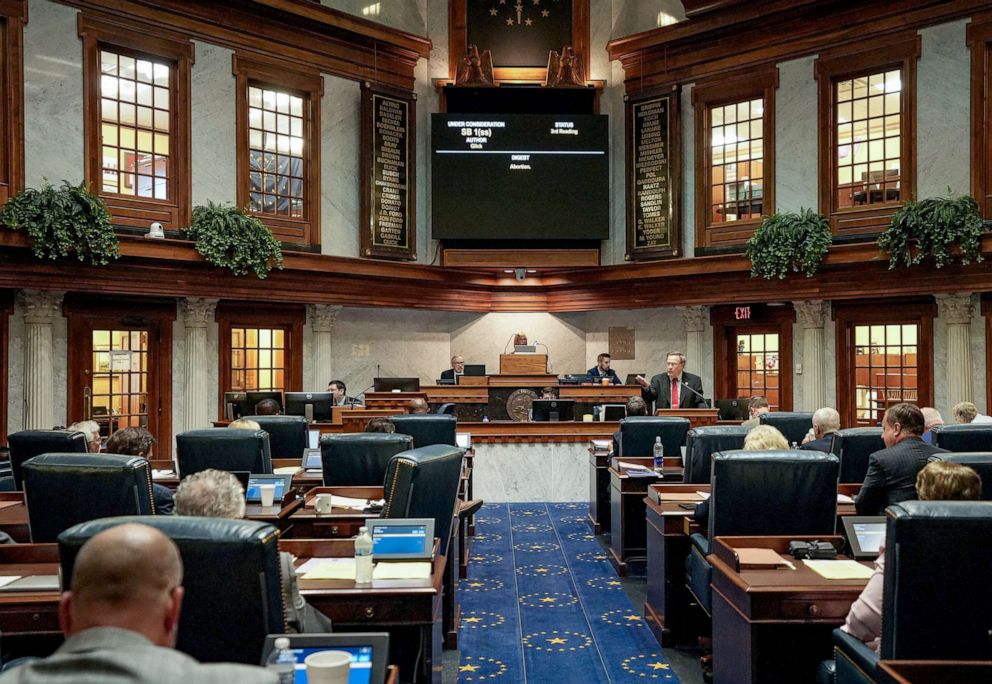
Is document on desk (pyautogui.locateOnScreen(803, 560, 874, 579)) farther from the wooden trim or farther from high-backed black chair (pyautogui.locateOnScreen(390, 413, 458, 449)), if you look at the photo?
the wooden trim

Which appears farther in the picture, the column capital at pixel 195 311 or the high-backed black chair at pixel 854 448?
the column capital at pixel 195 311

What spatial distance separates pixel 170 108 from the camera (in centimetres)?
1052

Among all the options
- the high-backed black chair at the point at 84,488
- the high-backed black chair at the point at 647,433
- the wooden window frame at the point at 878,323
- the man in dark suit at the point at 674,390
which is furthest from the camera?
the wooden window frame at the point at 878,323

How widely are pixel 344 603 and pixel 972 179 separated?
9401 millimetres

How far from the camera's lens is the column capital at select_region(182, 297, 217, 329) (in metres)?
10.7

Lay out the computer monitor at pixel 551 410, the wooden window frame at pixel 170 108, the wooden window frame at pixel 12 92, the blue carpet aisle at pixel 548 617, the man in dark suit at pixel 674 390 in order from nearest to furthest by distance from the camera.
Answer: the blue carpet aisle at pixel 548 617 < the wooden window frame at pixel 12 92 < the man in dark suit at pixel 674 390 < the computer monitor at pixel 551 410 < the wooden window frame at pixel 170 108

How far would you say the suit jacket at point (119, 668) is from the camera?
119 cm

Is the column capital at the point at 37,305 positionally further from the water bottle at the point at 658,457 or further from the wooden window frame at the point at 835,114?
Answer: the wooden window frame at the point at 835,114

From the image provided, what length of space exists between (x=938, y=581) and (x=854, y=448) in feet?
10.7

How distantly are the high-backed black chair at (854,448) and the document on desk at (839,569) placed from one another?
2224 mm

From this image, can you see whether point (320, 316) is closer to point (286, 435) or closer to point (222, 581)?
point (286, 435)

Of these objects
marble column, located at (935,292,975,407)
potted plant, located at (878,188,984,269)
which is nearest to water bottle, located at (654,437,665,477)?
potted plant, located at (878,188,984,269)

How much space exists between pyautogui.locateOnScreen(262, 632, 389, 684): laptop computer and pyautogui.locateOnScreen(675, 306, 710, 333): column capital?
1061 cm

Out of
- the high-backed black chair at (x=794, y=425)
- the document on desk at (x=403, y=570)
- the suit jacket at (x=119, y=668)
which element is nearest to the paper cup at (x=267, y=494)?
the document on desk at (x=403, y=570)
